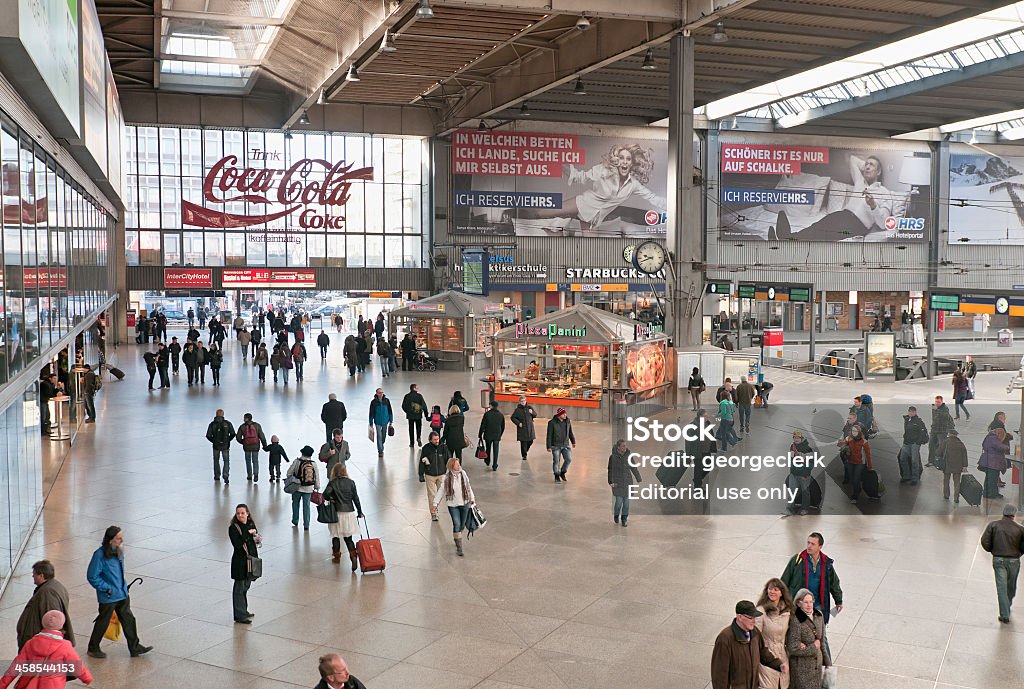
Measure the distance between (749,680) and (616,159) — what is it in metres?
43.2

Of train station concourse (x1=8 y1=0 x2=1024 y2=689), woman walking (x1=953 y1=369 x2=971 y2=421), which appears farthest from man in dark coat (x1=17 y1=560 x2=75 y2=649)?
woman walking (x1=953 y1=369 x2=971 y2=421)

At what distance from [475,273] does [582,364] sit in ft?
54.4

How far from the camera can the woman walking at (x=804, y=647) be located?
22.2ft

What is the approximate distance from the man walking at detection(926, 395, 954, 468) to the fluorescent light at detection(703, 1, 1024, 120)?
16916 mm

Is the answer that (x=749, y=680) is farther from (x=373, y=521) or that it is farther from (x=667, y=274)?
(x=667, y=274)

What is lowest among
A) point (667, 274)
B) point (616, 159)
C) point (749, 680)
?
point (749, 680)

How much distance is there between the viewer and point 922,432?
15.6 meters

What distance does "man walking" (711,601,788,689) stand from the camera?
6.39 metres

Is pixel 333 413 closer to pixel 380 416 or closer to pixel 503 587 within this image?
pixel 380 416

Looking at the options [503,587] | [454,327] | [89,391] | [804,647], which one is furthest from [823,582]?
[454,327]

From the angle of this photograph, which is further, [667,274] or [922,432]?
[667,274]

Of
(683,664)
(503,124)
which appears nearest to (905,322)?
(503,124)

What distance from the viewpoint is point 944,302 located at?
3006 centimetres

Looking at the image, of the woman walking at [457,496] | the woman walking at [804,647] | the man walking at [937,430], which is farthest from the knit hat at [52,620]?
the man walking at [937,430]
